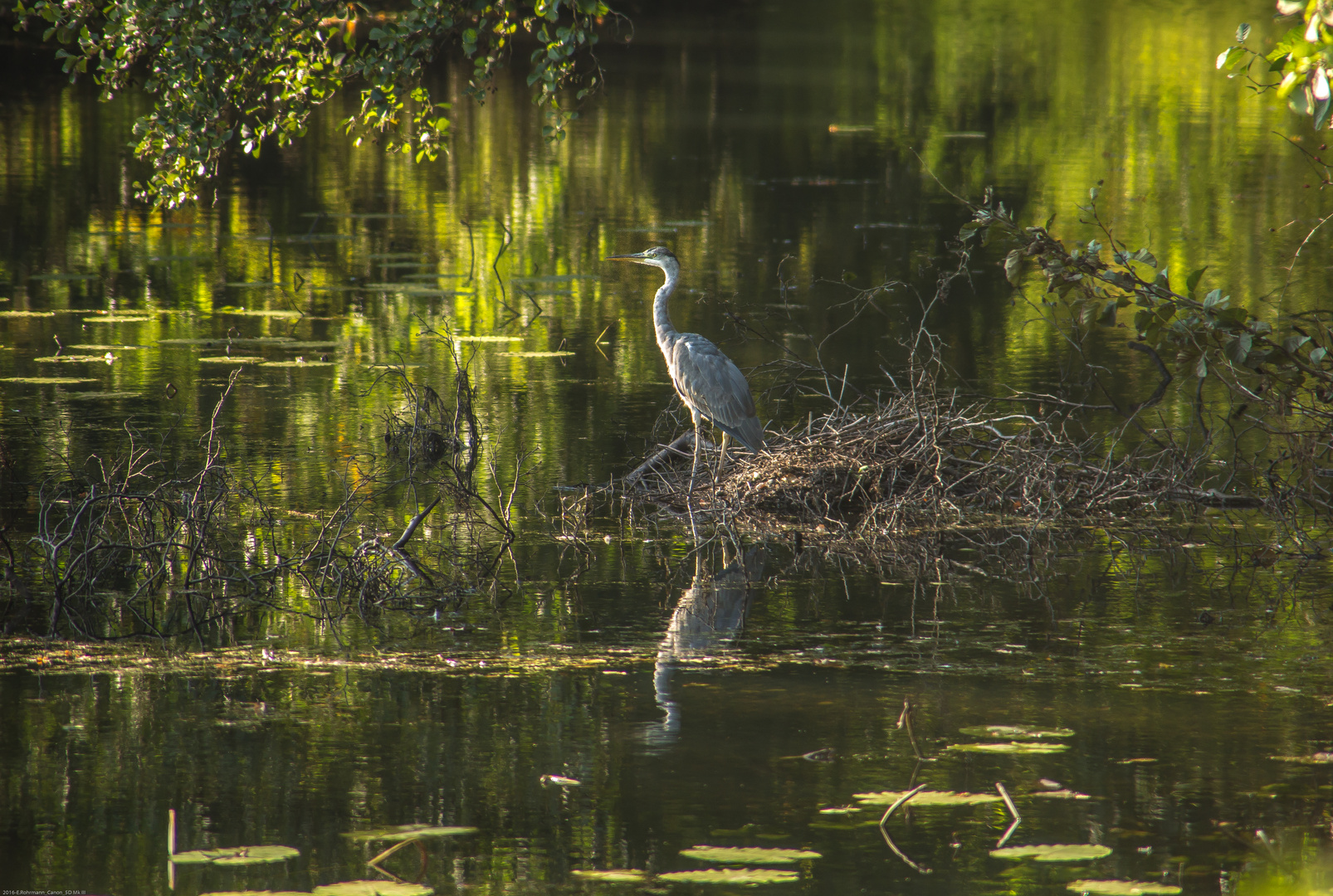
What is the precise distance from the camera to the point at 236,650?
6.20 metres

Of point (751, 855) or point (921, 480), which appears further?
point (921, 480)

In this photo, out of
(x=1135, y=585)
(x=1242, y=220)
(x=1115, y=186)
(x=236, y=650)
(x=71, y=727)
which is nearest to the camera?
(x=71, y=727)

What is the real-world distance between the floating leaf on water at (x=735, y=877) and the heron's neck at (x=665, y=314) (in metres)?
5.25

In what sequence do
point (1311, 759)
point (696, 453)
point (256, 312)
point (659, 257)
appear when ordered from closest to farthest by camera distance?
point (1311, 759) < point (696, 453) < point (659, 257) < point (256, 312)

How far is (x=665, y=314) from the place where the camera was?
9.67 m

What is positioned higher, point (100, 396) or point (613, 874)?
point (100, 396)

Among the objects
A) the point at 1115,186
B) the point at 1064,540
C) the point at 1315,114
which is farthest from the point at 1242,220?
the point at 1315,114

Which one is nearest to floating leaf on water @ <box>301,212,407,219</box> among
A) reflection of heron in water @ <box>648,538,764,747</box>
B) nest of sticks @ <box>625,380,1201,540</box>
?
nest of sticks @ <box>625,380,1201,540</box>

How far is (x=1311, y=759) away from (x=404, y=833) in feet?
9.34

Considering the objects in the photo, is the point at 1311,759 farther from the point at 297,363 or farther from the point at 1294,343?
the point at 297,363

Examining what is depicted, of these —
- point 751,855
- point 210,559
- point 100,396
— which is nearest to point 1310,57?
point 751,855

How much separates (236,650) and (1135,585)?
12.5ft

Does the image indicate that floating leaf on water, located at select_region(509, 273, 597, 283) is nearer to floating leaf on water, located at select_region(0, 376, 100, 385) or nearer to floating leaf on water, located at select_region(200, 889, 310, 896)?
floating leaf on water, located at select_region(0, 376, 100, 385)

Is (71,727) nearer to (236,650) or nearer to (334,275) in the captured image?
(236,650)
